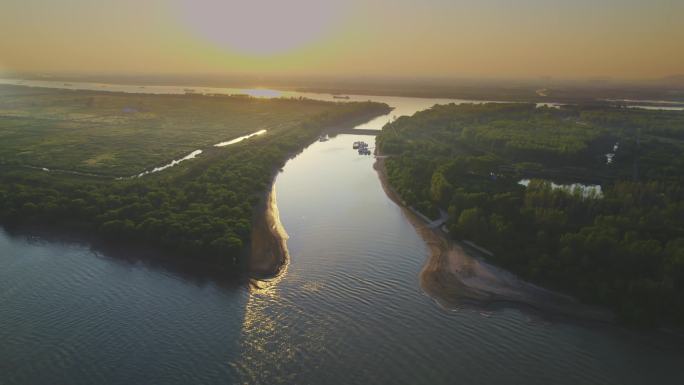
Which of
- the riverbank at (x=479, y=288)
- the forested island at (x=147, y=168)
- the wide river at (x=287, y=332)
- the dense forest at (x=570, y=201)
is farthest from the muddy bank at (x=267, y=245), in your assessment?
the dense forest at (x=570, y=201)

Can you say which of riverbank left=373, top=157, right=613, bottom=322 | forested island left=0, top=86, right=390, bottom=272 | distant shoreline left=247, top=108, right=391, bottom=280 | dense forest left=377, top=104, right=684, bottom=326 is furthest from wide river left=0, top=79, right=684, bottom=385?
dense forest left=377, top=104, right=684, bottom=326

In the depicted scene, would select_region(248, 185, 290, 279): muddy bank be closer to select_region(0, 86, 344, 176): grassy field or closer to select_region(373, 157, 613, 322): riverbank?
select_region(373, 157, 613, 322): riverbank

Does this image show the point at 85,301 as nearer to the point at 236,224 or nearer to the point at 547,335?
the point at 236,224

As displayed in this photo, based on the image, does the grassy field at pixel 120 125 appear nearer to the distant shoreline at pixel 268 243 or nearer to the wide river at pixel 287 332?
the distant shoreline at pixel 268 243

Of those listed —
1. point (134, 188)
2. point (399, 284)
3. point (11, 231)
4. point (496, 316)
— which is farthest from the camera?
point (134, 188)

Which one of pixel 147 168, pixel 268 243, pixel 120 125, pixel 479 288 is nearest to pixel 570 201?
pixel 479 288

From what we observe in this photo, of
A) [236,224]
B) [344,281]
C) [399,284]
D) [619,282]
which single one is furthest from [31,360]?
[619,282]

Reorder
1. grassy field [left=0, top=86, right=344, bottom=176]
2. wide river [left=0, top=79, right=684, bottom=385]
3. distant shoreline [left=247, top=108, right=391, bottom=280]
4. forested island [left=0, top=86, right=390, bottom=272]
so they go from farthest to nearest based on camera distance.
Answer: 1. grassy field [left=0, top=86, right=344, bottom=176]
2. forested island [left=0, top=86, right=390, bottom=272]
3. distant shoreline [left=247, top=108, right=391, bottom=280]
4. wide river [left=0, top=79, right=684, bottom=385]
